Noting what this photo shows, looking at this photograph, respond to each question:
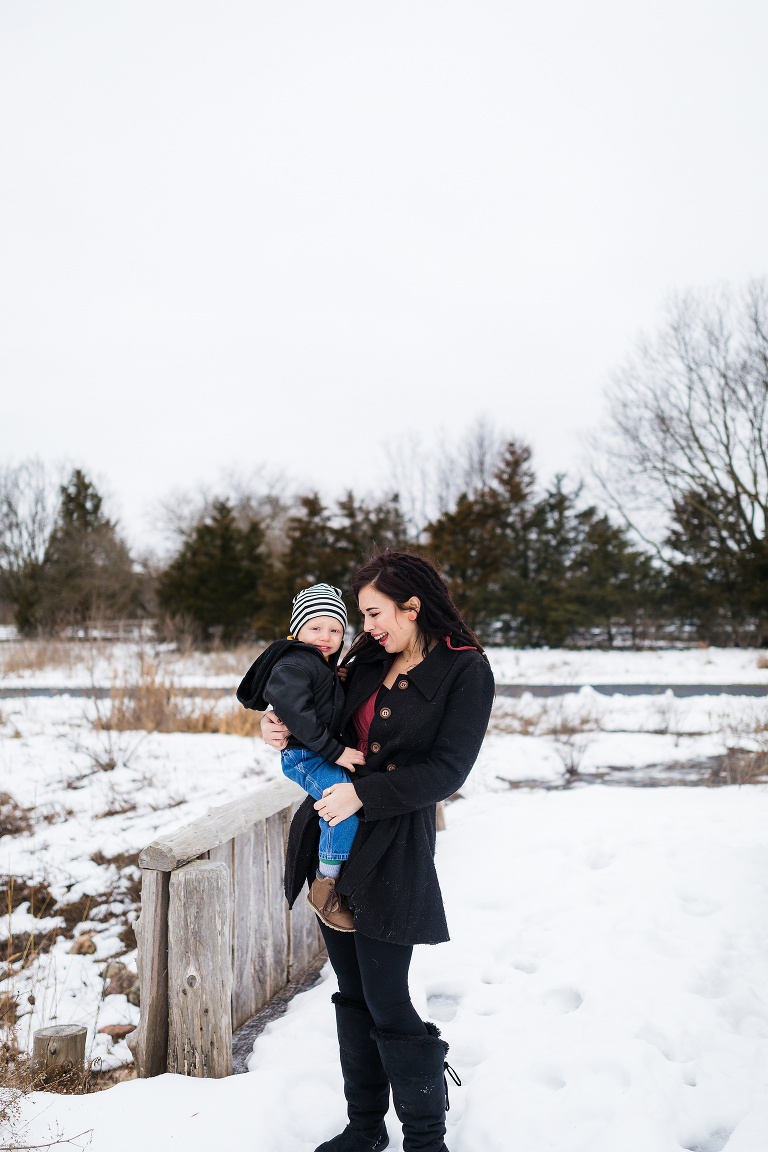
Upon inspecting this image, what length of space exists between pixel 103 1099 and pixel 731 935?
2.38 m

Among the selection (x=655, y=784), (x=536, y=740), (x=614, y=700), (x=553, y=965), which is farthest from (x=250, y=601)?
(x=553, y=965)

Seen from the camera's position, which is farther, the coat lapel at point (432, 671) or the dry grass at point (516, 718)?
the dry grass at point (516, 718)

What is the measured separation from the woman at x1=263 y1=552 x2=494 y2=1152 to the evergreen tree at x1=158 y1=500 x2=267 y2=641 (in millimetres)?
19142

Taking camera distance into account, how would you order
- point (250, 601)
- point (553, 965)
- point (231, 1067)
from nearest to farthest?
point (231, 1067), point (553, 965), point (250, 601)

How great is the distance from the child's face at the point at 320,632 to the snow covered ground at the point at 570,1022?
1.39 meters

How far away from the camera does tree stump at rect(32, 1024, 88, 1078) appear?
2662 millimetres

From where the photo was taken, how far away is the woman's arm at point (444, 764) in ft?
6.33

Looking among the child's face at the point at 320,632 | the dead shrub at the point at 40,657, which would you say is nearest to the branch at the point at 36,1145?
the child's face at the point at 320,632

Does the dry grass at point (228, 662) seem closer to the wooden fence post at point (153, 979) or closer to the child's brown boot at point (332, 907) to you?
the wooden fence post at point (153, 979)

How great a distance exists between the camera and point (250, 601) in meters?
21.8

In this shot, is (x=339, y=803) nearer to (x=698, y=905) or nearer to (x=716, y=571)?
(x=698, y=905)

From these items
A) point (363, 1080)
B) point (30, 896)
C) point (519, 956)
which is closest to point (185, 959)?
point (363, 1080)

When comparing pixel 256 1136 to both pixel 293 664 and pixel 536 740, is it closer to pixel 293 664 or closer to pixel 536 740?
pixel 293 664

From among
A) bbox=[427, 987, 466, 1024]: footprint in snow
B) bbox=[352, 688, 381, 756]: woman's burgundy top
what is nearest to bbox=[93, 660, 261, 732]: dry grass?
bbox=[427, 987, 466, 1024]: footprint in snow
